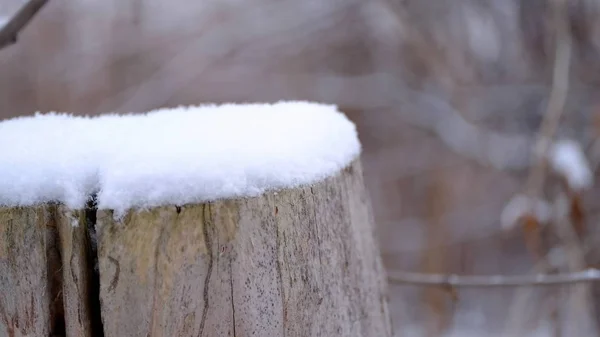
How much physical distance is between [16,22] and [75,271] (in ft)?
1.62

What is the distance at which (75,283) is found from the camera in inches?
24.8

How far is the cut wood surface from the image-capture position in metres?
0.61

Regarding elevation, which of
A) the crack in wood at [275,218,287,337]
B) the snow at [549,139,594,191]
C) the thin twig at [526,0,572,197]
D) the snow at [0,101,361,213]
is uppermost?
the thin twig at [526,0,572,197]

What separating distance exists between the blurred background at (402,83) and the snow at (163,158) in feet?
6.57

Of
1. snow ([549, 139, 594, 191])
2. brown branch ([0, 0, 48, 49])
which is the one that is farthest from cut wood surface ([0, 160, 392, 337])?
snow ([549, 139, 594, 191])

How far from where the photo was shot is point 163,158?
626mm

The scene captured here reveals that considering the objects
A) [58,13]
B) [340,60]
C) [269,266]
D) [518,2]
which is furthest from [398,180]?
[269,266]

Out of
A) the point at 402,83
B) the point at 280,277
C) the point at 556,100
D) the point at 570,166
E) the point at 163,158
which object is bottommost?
the point at 280,277

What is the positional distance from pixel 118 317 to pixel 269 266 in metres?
0.18

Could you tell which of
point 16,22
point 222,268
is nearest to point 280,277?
point 222,268

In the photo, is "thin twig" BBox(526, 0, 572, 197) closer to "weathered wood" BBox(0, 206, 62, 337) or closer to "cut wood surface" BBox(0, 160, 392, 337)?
"cut wood surface" BBox(0, 160, 392, 337)

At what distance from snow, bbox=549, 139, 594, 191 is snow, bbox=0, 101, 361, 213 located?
1.07 m

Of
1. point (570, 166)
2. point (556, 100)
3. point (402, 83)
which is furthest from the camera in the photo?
point (402, 83)

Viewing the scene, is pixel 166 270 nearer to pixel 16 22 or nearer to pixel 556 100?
pixel 16 22
